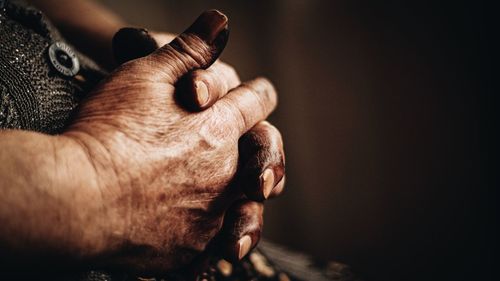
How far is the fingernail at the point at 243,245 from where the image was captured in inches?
18.8

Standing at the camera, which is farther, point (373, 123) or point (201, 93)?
point (373, 123)

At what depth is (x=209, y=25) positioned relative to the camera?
0.45m

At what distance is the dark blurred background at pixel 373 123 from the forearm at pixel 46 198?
1.68 meters

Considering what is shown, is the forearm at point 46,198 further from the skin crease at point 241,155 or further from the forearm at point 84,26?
the forearm at point 84,26

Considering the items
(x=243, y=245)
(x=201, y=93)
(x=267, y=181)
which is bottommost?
(x=243, y=245)

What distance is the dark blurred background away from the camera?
148cm

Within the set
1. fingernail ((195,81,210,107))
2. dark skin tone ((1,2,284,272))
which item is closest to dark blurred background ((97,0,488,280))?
dark skin tone ((1,2,284,272))

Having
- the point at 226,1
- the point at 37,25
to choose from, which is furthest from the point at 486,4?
the point at 37,25

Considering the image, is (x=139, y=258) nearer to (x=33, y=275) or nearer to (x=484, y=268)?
(x=33, y=275)

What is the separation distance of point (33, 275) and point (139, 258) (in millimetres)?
127

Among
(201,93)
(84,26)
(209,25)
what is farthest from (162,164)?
(84,26)

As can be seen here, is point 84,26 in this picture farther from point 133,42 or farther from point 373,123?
point 373,123

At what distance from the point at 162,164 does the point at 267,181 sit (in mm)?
172

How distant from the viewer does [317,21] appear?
1866mm
